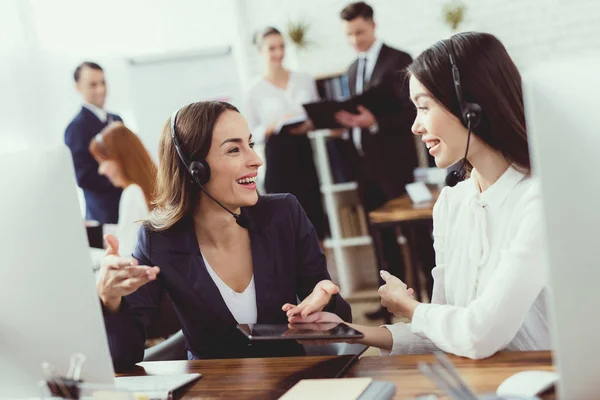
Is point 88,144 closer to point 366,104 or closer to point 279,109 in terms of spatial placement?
point 279,109

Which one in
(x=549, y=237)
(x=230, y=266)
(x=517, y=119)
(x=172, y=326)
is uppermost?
(x=517, y=119)

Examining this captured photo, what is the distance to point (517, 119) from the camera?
1347mm

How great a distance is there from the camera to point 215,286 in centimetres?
162

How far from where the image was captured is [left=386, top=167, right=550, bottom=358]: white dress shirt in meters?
1.17

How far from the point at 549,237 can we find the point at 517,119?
625 millimetres

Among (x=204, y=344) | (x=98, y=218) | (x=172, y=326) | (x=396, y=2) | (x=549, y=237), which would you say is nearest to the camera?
(x=549, y=237)

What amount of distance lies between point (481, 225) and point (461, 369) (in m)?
0.32

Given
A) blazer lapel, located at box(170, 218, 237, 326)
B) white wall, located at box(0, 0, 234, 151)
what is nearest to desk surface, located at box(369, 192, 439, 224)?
blazer lapel, located at box(170, 218, 237, 326)

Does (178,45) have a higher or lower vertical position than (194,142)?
higher

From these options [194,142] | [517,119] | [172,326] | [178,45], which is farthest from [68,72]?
[517,119]

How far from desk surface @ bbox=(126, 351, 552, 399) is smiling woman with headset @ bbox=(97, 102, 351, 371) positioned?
23 centimetres

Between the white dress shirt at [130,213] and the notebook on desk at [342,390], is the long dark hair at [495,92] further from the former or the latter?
the white dress shirt at [130,213]

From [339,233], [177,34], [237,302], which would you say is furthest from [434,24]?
[237,302]

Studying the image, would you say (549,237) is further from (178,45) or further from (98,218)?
(178,45)
